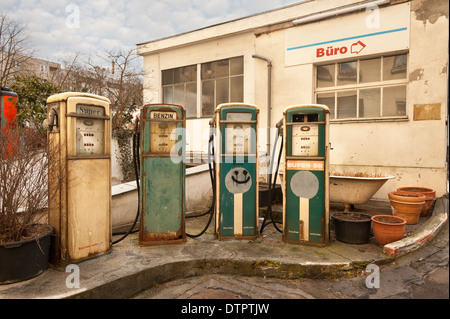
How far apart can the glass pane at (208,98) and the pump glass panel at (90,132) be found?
8.55 meters

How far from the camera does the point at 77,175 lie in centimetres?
341

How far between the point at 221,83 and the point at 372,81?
6180 mm

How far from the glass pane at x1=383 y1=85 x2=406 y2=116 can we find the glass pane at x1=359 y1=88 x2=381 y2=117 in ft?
0.47

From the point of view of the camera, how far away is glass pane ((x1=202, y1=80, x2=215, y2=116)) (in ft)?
39.5

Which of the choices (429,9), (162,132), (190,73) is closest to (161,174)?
(162,132)

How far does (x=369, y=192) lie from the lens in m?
5.20

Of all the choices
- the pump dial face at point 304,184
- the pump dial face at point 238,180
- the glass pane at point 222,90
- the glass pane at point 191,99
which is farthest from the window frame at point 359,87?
the glass pane at point 191,99

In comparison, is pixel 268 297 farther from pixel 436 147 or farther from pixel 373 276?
pixel 436 147

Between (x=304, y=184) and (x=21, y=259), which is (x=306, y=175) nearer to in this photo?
(x=304, y=184)

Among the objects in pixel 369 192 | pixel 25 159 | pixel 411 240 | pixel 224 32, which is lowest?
pixel 411 240

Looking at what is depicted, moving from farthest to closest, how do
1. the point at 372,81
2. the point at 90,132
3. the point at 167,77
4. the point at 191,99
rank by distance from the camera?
the point at 167,77
the point at 191,99
the point at 372,81
the point at 90,132

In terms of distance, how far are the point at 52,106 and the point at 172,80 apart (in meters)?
10.1

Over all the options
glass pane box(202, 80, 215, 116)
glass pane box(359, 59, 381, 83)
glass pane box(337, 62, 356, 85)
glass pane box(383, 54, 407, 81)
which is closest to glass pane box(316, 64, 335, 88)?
→ glass pane box(337, 62, 356, 85)
